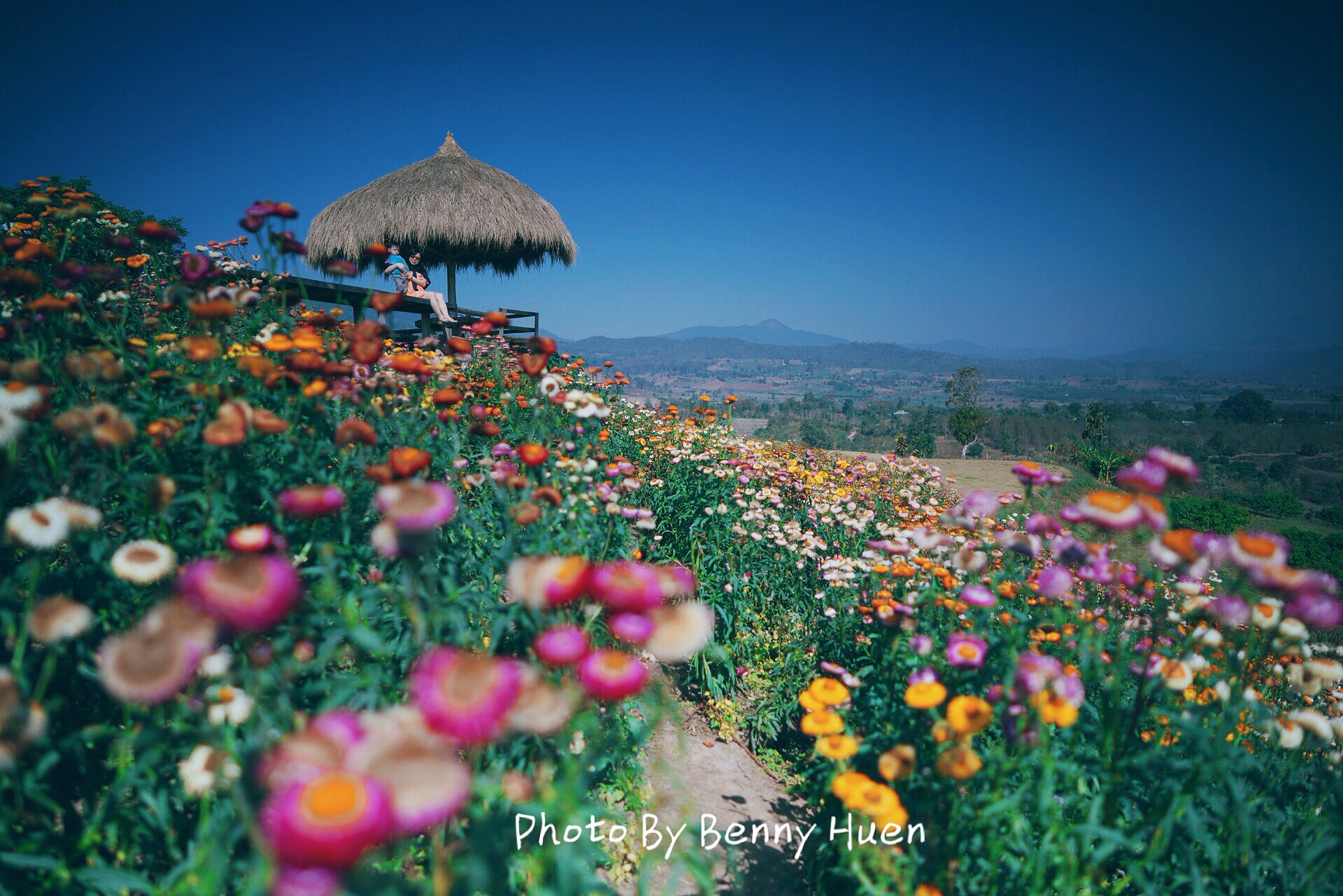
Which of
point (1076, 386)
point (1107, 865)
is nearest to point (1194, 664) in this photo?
point (1107, 865)

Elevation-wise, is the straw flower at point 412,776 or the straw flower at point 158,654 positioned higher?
the straw flower at point 158,654

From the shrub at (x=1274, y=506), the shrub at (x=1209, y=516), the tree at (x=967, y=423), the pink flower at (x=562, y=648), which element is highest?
the pink flower at (x=562, y=648)

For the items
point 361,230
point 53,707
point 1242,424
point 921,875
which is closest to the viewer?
point 53,707

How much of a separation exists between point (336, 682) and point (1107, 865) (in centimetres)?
273

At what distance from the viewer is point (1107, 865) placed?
2043mm

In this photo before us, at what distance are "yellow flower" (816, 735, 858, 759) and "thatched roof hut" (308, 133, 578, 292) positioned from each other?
998 cm

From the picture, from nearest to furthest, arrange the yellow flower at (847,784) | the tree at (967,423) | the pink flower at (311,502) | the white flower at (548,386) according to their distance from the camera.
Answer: the pink flower at (311,502) → the yellow flower at (847,784) → the white flower at (548,386) → the tree at (967,423)

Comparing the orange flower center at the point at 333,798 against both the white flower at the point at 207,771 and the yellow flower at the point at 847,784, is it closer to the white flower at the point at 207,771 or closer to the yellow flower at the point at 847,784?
the white flower at the point at 207,771

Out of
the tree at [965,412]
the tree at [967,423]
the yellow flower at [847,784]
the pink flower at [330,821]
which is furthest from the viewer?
the tree at [965,412]

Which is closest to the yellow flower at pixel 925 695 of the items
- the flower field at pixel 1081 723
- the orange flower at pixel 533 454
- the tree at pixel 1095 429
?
the flower field at pixel 1081 723

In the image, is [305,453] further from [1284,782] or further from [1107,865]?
[1284,782]

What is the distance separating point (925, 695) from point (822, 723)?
0.32 metres

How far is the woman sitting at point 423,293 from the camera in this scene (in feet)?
22.4

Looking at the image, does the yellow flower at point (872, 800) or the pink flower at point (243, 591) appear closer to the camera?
the pink flower at point (243, 591)
